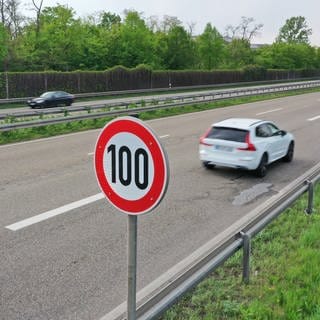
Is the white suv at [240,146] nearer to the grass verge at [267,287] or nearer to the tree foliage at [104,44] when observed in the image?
the grass verge at [267,287]

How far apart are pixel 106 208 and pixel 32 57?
43777 millimetres

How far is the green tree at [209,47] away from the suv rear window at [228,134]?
64.1 meters

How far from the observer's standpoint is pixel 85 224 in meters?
7.25

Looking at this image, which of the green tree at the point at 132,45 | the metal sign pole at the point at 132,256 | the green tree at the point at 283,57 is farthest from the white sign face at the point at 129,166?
the green tree at the point at 283,57

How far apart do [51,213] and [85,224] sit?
0.88 m

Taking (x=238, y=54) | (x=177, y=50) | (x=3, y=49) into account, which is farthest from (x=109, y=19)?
(x=3, y=49)

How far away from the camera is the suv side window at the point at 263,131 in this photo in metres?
11.3

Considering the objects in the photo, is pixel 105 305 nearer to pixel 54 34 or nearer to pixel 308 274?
pixel 308 274

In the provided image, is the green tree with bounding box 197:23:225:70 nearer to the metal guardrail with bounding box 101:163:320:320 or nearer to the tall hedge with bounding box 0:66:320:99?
the tall hedge with bounding box 0:66:320:99

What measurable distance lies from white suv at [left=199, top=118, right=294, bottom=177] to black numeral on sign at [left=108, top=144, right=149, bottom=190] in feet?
26.3

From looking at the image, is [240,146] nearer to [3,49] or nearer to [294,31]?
[3,49]

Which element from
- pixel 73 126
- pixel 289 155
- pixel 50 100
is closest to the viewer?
pixel 289 155

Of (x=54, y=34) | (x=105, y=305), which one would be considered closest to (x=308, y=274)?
(x=105, y=305)

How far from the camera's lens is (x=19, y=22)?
203 feet
